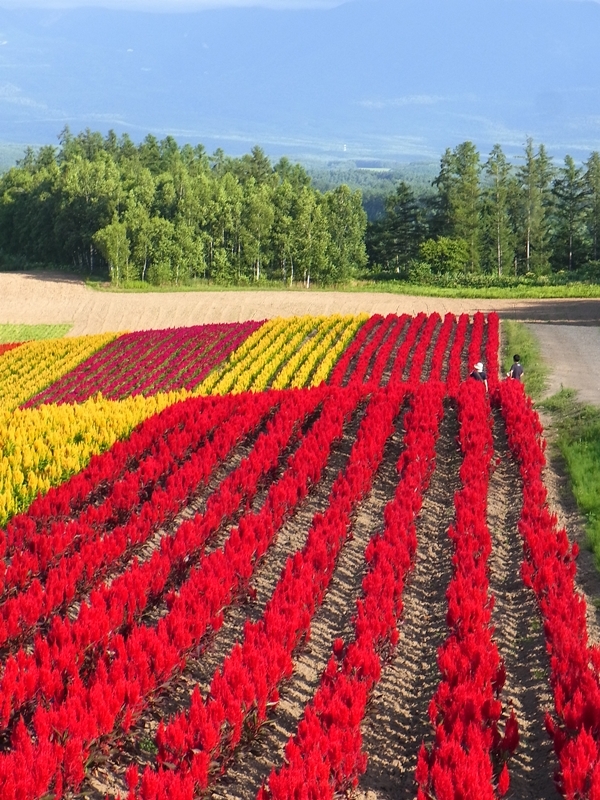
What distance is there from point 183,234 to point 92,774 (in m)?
56.7

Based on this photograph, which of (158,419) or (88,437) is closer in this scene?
(88,437)

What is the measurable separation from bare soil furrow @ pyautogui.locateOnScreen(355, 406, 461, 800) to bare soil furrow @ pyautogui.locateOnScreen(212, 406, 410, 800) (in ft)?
1.90

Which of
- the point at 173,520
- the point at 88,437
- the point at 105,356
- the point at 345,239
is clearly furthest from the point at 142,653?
the point at 345,239

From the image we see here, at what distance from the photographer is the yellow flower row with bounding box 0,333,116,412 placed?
A: 1019 inches

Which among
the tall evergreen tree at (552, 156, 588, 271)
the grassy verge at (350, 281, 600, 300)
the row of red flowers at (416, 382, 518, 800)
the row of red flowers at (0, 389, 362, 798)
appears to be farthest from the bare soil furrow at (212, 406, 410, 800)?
the tall evergreen tree at (552, 156, 588, 271)

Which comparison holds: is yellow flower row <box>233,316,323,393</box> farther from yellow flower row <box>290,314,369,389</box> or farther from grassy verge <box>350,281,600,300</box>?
grassy verge <box>350,281,600,300</box>

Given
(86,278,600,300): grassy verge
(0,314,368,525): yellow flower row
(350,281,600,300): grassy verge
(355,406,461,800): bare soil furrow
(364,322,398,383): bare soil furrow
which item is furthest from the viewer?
(86,278,600,300): grassy verge

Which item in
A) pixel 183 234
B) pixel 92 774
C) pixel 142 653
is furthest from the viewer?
pixel 183 234

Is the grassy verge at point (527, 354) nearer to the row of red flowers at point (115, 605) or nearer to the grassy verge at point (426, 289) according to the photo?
the row of red flowers at point (115, 605)

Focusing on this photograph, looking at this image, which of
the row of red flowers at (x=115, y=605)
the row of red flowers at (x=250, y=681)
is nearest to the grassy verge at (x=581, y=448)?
the row of red flowers at (x=250, y=681)

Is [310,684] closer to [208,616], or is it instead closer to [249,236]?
[208,616]

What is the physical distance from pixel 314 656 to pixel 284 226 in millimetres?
55426

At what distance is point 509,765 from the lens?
6.95 meters

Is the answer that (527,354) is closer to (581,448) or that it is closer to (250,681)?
(581,448)
